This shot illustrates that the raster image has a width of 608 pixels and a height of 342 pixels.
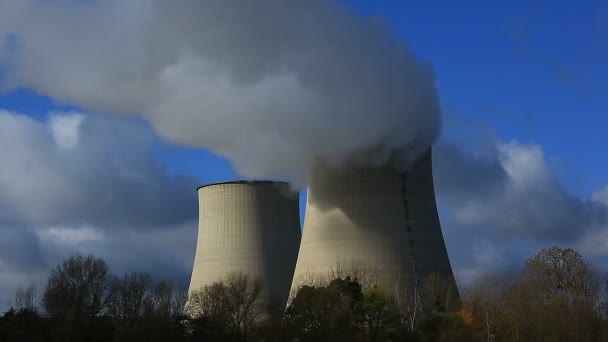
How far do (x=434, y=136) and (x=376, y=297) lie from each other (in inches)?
170

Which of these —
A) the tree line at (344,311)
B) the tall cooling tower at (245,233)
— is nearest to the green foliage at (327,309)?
the tree line at (344,311)

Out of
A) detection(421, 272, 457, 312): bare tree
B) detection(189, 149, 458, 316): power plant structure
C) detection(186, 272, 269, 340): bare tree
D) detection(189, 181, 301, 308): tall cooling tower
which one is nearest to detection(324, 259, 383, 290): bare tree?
detection(189, 149, 458, 316): power plant structure

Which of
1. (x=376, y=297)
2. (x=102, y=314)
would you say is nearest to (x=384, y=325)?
(x=376, y=297)

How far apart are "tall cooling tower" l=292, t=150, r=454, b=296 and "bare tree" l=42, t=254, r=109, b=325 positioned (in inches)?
298

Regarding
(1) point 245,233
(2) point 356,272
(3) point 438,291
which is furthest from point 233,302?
(3) point 438,291

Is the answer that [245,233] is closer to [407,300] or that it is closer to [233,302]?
[233,302]

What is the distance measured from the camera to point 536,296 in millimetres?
24094

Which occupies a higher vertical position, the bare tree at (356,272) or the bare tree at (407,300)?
the bare tree at (356,272)

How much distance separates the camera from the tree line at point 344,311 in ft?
68.2

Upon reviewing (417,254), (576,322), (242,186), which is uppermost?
(242,186)

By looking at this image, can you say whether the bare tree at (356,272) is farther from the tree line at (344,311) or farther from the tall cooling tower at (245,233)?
the tall cooling tower at (245,233)

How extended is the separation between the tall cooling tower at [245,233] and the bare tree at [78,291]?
2.78 m

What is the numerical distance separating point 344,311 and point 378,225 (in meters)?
2.11

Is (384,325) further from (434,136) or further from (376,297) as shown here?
(434,136)
